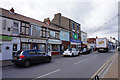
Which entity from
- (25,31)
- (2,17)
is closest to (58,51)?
(25,31)

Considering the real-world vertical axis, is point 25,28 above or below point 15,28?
above

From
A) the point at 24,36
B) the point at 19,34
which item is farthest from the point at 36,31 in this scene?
the point at 19,34

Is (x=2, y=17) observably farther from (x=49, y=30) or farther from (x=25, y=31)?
(x=49, y=30)

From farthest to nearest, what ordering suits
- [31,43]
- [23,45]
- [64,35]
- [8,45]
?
[64,35], [31,43], [23,45], [8,45]

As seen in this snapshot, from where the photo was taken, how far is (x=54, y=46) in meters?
22.1

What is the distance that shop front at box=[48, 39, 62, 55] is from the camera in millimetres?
20469

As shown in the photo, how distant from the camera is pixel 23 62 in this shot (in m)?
8.05

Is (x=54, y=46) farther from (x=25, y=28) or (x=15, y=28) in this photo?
(x=15, y=28)

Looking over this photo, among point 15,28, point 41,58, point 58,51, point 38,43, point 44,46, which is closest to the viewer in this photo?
point 41,58

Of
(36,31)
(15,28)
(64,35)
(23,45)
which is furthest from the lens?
(64,35)

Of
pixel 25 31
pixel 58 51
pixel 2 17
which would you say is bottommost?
pixel 58 51

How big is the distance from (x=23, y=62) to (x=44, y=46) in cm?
1135

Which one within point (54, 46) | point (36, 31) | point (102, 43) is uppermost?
point (36, 31)

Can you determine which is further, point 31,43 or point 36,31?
point 36,31
